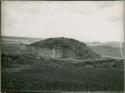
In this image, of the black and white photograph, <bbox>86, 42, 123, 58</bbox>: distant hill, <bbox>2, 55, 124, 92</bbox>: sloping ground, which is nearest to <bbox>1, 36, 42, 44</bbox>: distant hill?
the black and white photograph

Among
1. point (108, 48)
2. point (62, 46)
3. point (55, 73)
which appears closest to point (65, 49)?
point (62, 46)

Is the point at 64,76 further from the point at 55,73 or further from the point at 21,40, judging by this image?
the point at 21,40

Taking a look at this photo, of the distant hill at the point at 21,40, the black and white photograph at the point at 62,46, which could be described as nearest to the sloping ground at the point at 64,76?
the black and white photograph at the point at 62,46

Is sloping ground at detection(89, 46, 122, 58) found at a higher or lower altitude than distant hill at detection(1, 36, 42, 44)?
lower

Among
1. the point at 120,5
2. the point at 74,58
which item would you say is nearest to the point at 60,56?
the point at 74,58

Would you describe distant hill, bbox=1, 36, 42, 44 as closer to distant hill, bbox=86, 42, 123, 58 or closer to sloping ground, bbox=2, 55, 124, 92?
sloping ground, bbox=2, 55, 124, 92

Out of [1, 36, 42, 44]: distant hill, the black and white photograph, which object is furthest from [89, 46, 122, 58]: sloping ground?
[1, 36, 42, 44]: distant hill

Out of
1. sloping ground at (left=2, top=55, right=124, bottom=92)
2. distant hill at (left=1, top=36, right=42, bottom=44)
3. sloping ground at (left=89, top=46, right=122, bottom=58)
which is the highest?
distant hill at (left=1, top=36, right=42, bottom=44)

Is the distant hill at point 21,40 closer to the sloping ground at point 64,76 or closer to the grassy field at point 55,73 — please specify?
the grassy field at point 55,73
